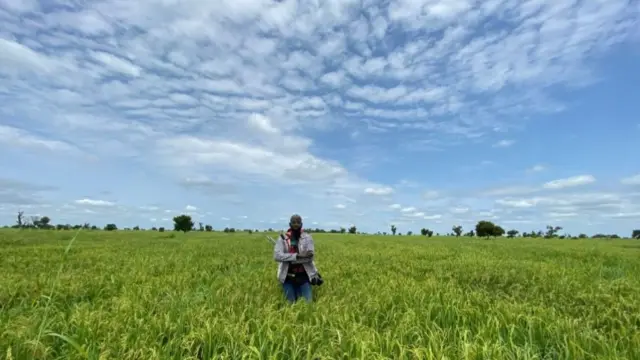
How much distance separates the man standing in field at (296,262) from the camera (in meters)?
10.2

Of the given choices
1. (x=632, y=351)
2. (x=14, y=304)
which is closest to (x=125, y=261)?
(x=14, y=304)

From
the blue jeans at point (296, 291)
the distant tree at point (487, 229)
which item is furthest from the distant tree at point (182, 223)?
the blue jeans at point (296, 291)

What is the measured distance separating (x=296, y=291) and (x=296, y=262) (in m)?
0.89

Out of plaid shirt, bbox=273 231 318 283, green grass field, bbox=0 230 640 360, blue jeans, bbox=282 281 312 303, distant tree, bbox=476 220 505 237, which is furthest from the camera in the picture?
distant tree, bbox=476 220 505 237

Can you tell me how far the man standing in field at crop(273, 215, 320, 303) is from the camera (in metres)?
10.2

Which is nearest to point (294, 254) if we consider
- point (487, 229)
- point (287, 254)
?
point (287, 254)

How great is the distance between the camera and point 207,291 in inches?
424

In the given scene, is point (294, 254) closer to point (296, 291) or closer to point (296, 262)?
point (296, 262)

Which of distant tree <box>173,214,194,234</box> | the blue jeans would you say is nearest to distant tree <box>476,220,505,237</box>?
distant tree <box>173,214,194,234</box>

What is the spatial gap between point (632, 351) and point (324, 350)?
15.2 feet

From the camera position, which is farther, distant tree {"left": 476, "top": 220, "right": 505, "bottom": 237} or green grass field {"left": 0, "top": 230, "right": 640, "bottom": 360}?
distant tree {"left": 476, "top": 220, "right": 505, "bottom": 237}

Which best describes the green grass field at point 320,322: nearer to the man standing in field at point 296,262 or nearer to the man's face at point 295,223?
the man standing in field at point 296,262

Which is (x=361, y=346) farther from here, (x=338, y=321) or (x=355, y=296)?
(x=355, y=296)

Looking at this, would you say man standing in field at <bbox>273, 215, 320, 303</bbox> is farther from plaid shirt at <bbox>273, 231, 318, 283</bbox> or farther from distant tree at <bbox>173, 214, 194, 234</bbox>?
distant tree at <bbox>173, 214, 194, 234</bbox>
